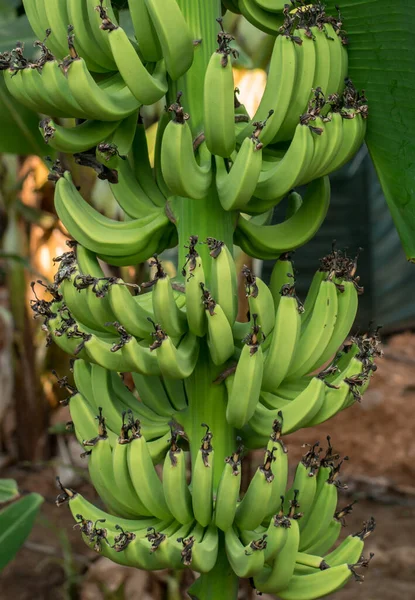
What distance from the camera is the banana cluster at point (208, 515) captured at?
2.78 feet

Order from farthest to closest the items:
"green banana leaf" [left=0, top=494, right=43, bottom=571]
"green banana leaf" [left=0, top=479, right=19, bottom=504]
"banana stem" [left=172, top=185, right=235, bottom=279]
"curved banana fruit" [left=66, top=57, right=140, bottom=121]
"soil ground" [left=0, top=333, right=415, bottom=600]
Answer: "soil ground" [left=0, top=333, right=415, bottom=600], "green banana leaf" [left=0, top=494, right=43, bottom=571], "green banana leaf" [left=0, top=479, right=19, bottom=504], "banana stem" [left=172, top=185, right=235, bottom=279], "curved banana fruit" [left=66, top=57, right=140, bottom=121]

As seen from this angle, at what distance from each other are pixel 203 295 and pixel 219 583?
0.38 meters

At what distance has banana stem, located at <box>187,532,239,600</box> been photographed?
3.05ft

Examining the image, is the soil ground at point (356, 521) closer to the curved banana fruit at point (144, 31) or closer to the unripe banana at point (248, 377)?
the unripe banana at point (248, 377)

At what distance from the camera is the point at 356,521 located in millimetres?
3229

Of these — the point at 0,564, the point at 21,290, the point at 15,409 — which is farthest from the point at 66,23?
the point at 15,409


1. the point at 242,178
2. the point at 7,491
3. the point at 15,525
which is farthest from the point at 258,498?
the point at 15,525

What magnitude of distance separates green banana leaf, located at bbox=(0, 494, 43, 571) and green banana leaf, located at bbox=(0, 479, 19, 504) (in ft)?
0.51

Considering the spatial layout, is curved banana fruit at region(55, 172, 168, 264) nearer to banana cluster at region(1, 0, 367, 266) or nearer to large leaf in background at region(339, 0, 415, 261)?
banana cluster at region(1, 0, 367, 266)

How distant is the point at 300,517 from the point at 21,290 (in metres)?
2.51

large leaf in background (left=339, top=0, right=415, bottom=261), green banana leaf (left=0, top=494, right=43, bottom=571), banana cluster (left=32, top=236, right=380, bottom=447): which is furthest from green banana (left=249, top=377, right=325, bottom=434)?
green banana leaf (left=0, top=494, right=43, bottom=571)

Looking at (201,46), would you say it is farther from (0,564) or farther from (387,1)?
(0,564)

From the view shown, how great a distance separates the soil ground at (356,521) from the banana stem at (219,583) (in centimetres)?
105

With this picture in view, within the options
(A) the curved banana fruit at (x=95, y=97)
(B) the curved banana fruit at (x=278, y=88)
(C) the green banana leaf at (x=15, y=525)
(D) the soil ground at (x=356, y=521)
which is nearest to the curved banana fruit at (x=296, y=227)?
(B) the curved banana fruit at (x=278, y=88)
